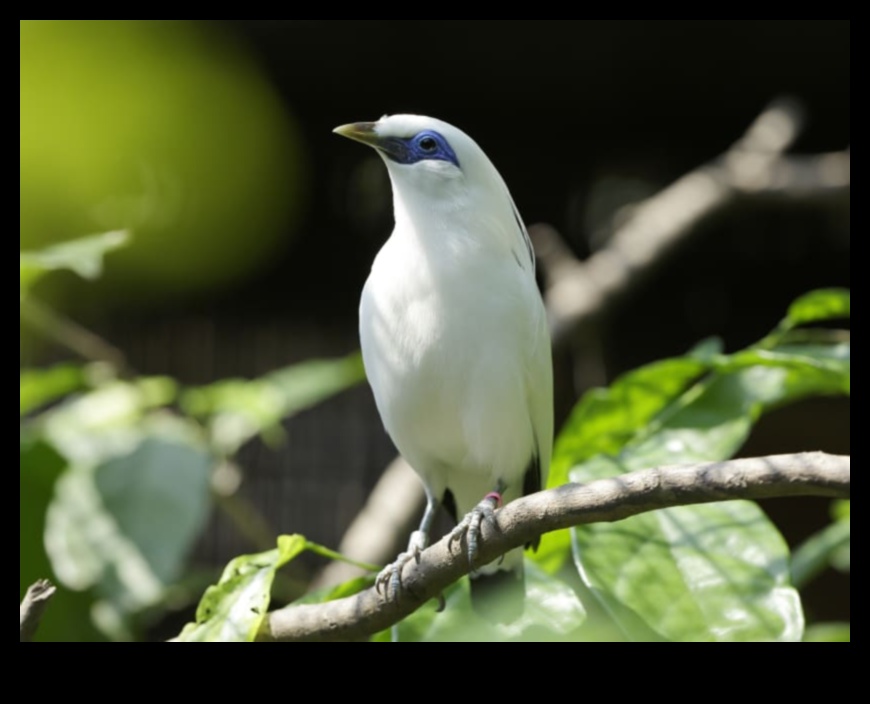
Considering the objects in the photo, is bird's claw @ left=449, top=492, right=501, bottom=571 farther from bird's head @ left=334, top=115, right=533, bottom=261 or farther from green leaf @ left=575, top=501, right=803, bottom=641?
bird's head @ left=334, top=115, right=533, bottom=261

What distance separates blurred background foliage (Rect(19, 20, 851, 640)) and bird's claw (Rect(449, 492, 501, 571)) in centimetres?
100

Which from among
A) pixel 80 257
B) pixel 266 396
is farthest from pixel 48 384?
pixel 80 257

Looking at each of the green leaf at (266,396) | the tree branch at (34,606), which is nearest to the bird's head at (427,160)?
the green leaf at (266,396)

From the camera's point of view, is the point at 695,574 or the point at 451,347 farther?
the point at 451,347

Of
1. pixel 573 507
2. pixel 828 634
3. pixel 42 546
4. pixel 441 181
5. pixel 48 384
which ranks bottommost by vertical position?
pixel 828 634

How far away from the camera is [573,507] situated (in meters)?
1.17

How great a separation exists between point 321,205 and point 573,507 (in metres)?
2.67

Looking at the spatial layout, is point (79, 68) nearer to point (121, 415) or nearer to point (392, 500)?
point (121, 415)

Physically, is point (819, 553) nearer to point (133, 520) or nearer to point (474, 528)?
point (474, 528)

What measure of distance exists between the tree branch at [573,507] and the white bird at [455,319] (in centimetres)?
14

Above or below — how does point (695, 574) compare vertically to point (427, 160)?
below

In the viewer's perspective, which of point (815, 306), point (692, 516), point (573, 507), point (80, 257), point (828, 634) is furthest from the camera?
point (828, 634)

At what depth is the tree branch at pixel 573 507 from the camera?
1064 mm

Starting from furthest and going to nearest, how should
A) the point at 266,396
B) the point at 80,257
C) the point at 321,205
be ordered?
the point at 321,205 < the point at 266,396 < the point at 80,257
